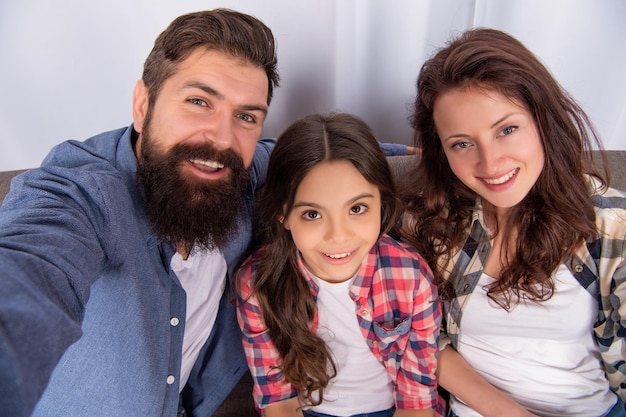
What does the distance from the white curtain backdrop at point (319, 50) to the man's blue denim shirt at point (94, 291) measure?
52cm

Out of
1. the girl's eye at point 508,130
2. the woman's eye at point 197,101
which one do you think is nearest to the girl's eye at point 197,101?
the woman's eye at point 197,101

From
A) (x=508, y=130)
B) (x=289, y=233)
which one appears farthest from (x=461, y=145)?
(x=289, y=233)

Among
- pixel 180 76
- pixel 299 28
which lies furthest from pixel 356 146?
pixel 299 28

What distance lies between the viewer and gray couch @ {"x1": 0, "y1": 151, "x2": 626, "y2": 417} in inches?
55.2

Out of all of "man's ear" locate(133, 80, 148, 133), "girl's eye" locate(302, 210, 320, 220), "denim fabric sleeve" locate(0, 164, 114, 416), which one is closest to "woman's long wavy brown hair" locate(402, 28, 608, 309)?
"girl's eye" locate(302, 210, 320, 220)

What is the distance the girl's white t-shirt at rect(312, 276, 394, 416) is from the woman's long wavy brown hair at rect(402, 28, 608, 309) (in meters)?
0.27

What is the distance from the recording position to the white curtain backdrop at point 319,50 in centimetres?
144

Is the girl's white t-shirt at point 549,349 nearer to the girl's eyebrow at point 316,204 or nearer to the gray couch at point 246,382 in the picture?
the girl's eyebrow at point 316,204

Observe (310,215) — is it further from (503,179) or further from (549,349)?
(549,349)

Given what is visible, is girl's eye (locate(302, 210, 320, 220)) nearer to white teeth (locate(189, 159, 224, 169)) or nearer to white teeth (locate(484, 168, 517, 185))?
white teeth (locate(189, 159, 224, 169))

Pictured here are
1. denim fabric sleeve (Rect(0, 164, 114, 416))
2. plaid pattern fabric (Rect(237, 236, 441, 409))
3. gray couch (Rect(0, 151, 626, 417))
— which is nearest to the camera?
denim fabric sleeve (Rect(0, 164, 114, 416))

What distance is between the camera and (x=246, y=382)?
4.77 ft

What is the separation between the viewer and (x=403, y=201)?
4.20 feet

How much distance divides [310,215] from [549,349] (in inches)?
27.9
